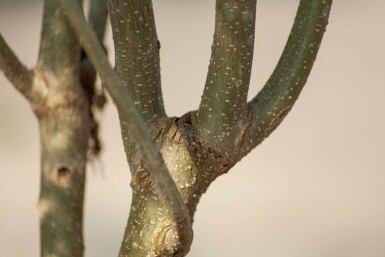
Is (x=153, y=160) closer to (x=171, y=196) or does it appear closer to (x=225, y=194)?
(x=171, y=196)

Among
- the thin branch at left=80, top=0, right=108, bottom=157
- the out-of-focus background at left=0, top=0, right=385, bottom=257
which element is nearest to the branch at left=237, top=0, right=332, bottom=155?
the thin branch at left=80, top=0, right=108, bottom=157

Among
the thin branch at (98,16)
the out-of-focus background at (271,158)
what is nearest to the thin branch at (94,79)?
the thin branch at (98,16)

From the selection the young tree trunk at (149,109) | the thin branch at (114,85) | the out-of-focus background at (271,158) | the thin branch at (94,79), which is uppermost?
the out-of-focus background at (271,158)

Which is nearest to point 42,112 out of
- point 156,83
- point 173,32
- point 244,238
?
point 156,83

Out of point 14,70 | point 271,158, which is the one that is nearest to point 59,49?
point 14,70

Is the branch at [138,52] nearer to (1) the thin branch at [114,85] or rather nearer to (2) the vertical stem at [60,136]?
(2) the vertical stem at [60,136]

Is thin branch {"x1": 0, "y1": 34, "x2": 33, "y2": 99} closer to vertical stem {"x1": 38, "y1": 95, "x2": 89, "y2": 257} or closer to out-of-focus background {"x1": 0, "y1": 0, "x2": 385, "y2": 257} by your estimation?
vertical stem {"x1": 38, "y1": 95, "x2": 89, "y2": 257}
